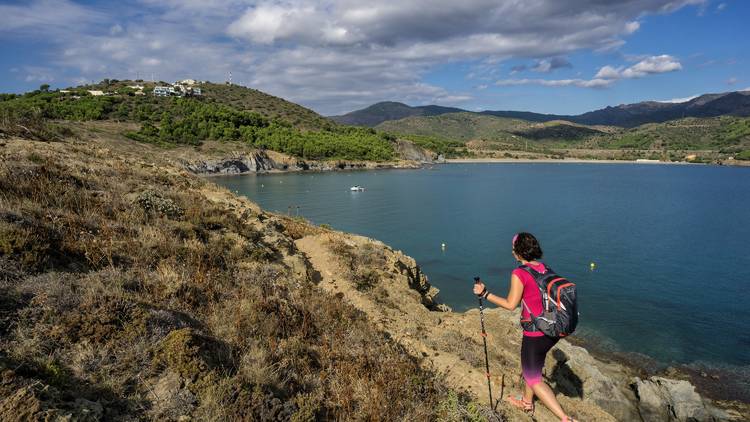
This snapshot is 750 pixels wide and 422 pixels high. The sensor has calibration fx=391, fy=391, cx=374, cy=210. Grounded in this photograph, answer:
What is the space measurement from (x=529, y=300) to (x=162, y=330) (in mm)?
4999

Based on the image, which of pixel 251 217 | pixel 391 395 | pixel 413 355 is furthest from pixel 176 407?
pixel 251 217

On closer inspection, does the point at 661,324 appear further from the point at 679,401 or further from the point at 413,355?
the point at 413,355

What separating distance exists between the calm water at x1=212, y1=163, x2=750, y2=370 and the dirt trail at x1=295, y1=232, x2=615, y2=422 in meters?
14.3

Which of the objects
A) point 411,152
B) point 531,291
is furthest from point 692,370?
point 411,152

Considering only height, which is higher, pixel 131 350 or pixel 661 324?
pixel 131 350

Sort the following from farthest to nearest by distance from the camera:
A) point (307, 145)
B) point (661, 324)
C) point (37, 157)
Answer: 1. point (307, 145)
2. point (661, 324)
3. point (37, 157)

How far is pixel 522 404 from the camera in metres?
6.85

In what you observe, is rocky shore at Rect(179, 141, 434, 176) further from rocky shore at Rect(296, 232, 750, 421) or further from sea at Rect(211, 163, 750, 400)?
rocky shore at Rect(296, 232, 750, 421)

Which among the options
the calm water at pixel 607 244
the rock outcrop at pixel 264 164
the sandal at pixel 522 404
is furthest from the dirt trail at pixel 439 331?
the rock outcrop at pixel 264 164

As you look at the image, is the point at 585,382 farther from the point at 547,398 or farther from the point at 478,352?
the point at 547,398

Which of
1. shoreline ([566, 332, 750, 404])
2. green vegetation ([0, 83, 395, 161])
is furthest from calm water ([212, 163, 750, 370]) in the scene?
green vegetation ([0, 83, 395, 161])

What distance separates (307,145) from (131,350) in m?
134

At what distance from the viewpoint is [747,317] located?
25.0 meters

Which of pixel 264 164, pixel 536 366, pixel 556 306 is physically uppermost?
pixel 264 164
